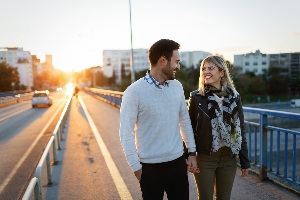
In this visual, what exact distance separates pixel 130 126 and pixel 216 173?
1075 mm

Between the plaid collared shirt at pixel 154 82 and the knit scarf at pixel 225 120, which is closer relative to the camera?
the plaid collared shirt at pixel 154 82

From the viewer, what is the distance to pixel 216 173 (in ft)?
9.41

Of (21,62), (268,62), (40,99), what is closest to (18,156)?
(40,99)

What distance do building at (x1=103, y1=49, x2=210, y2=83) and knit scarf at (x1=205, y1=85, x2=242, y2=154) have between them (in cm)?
13289

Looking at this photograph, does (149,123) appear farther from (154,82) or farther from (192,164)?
(192,164)

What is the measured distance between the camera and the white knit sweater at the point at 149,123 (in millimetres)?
2355

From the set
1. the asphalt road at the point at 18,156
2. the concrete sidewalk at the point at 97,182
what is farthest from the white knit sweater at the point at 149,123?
the asphalt road at the point at 18,156

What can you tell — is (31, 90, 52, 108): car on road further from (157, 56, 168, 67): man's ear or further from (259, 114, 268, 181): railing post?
(157, 56, 168, 67): man's ear

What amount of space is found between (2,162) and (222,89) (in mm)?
6059

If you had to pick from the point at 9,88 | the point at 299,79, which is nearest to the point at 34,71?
the point at 9,88

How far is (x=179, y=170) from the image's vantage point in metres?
2.52

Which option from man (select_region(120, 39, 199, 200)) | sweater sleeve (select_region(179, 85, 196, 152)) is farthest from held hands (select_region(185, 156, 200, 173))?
man (select_region(120, 39, 199, 200))

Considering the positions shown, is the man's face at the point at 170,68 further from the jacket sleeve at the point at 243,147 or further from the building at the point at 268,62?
the building at the point at 268,62

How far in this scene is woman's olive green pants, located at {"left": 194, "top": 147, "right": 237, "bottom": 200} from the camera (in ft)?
9.16
